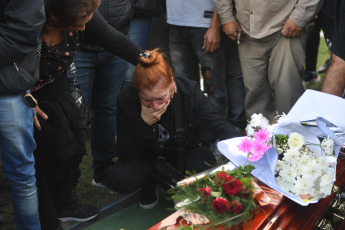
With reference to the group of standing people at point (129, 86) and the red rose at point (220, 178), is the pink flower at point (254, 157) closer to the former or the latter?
the red rose at point (220, 178)

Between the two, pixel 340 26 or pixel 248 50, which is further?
pixel 248 50

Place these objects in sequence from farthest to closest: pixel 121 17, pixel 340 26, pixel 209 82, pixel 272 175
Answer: pixel 209 82 < pixel 121 17 < pixel 340 26 < pixel 272 175

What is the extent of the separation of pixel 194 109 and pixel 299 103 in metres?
0.77

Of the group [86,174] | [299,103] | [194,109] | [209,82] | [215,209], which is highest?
[299,103]

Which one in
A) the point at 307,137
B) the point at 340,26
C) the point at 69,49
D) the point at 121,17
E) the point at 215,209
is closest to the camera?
the point at 215,209

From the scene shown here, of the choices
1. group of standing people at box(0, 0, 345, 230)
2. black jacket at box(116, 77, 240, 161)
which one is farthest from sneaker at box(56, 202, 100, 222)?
black jacket at box(116, 77, 240, 161)

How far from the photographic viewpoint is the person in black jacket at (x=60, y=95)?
2.04 metres

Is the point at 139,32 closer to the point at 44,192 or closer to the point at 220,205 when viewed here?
the point at 44,192

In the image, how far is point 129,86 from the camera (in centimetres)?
259

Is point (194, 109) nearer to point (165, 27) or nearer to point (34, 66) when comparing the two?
point (34, 66)

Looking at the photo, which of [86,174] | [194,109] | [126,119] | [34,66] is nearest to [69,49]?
[34,66]

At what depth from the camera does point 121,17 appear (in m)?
2.88

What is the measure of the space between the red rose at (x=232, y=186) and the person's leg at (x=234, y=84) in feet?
7.04

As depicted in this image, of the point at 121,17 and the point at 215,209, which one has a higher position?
the point at 121,17
